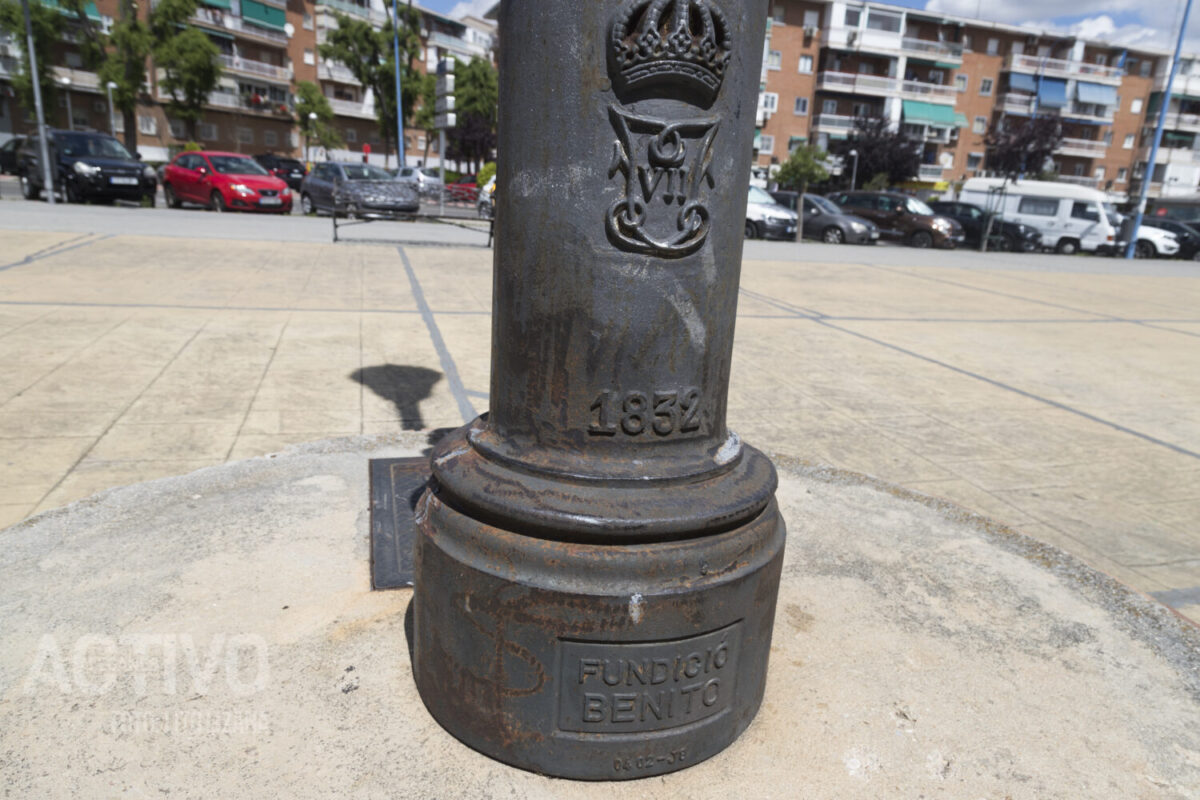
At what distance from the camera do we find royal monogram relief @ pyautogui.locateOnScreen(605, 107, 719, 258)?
5.82 ft

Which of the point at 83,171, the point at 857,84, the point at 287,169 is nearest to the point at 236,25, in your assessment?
the point at 287,169

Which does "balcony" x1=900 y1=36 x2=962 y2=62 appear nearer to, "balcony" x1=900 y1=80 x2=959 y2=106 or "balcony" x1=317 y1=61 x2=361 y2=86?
"balcony" x1=900 y1=80 x2=959 y2=106

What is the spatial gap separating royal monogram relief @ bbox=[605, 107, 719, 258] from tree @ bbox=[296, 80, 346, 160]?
50.9m

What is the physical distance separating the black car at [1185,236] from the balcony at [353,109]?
4991 cm

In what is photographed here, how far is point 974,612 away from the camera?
108 inches

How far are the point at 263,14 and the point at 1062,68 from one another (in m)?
54.8

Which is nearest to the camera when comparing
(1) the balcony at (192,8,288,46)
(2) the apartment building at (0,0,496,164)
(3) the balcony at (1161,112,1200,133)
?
(2) the apartment building at (0,0,496,164)

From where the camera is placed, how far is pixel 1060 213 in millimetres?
24531

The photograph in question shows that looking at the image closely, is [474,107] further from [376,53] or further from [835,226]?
[835,226]

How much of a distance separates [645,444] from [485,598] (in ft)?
1.72

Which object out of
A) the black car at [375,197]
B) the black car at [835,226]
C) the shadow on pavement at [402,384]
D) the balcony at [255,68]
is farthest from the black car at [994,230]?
the balcony at [255,68]

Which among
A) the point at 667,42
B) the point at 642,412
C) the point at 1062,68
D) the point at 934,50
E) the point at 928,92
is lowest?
the point at 642,412

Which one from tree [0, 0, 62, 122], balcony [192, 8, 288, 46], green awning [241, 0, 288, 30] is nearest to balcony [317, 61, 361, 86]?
balcony [192, 8, 288, 46]

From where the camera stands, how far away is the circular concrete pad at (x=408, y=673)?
192cm
